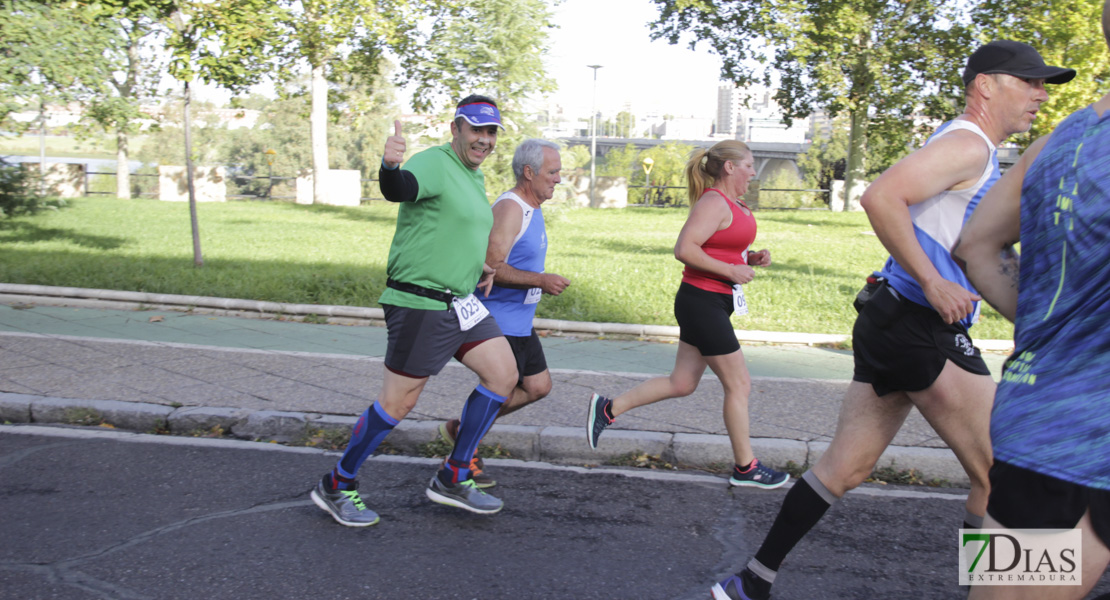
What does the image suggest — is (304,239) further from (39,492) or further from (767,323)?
(39,492)

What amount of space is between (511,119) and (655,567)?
49.3 ft

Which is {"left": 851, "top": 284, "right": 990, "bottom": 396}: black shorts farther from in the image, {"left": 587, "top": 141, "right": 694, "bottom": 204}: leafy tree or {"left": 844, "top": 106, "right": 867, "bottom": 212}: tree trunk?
{"left": 587, "top": 141, "right": 694, "bottom": 204}: leafy tree

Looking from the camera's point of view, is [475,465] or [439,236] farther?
[475,465]

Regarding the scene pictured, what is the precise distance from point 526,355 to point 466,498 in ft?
2.46

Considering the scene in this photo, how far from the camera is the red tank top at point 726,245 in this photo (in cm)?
448

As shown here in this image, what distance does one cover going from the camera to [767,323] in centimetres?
918

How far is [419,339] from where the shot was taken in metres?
3.90

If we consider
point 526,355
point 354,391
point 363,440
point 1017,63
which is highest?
point 1017,63

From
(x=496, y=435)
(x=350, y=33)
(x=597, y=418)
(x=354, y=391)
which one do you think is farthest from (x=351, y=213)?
(x=597, y=418)

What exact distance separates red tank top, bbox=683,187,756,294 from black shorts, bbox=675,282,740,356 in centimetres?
4

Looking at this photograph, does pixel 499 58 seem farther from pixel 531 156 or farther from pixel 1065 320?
pixel 1065 320

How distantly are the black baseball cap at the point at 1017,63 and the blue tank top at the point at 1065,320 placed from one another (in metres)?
1.06

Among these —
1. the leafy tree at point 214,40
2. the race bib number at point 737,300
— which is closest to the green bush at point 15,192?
the leafy tree at point 214,40

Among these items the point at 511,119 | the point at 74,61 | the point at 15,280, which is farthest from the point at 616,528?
the point at 511,119
